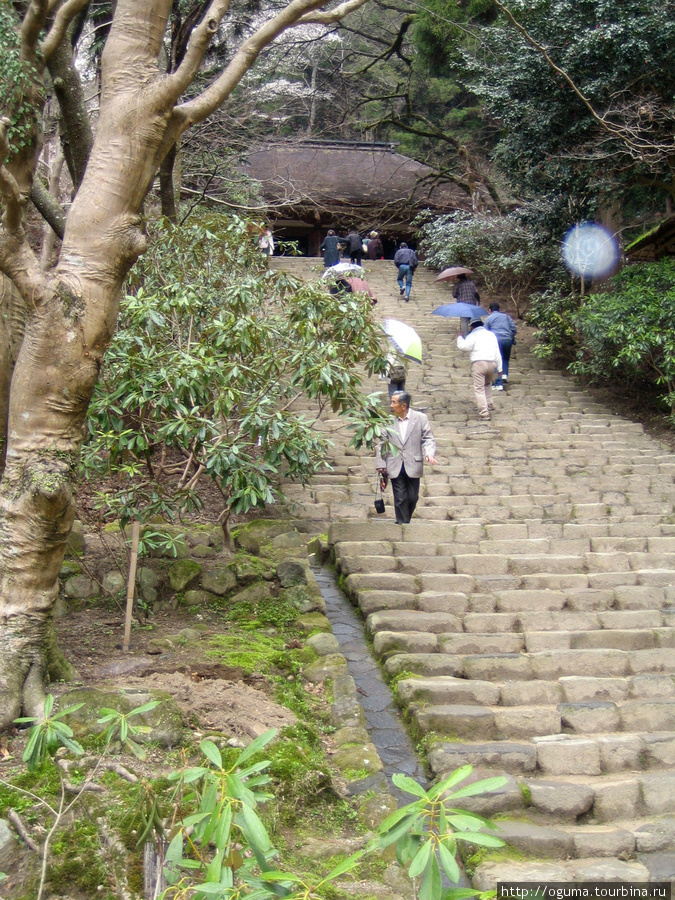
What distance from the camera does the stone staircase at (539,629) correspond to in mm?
4027

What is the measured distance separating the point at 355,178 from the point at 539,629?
23.9 meters

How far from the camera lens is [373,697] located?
5105 mm

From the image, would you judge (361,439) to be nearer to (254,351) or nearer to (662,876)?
(254,351)

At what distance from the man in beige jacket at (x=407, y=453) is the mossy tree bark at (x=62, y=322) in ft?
12.1

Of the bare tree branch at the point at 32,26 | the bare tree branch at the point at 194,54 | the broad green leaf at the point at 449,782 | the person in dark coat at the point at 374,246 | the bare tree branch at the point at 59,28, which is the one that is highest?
the person in dark coat at the point at 374,246

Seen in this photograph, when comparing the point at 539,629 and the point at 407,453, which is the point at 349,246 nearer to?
the point at 407,453

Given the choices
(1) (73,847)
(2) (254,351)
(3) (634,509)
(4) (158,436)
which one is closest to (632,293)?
(3) (634,509)

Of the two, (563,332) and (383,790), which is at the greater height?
(563,332)

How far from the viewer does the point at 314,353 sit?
6270 millimetres

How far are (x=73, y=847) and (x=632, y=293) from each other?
39.6 feet

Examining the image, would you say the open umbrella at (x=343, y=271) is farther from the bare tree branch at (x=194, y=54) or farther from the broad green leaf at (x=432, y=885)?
the broad green leaf at (x=432, y=885)

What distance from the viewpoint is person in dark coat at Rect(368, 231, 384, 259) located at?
23247 mm

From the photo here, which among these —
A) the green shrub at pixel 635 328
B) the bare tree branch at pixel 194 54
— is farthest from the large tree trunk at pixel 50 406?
the green shrub at pixel 635 328

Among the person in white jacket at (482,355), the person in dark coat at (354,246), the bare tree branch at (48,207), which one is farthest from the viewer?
the person in dark coat at (354,246)
